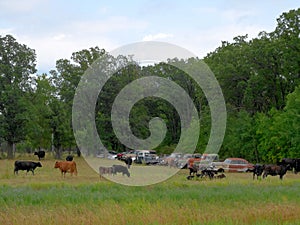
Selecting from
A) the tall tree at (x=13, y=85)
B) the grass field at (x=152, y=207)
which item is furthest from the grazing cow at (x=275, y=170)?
the tall tree at (x=13, y=85)

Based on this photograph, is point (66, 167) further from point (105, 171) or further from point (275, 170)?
point (275, 170)

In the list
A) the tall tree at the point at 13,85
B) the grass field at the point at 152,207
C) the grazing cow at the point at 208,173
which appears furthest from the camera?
the tall tree at the point at 13,85

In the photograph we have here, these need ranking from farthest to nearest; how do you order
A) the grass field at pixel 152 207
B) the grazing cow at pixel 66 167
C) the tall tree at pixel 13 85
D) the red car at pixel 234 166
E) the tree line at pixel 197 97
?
1. the tall tree at pixel 13 85
2. the tree line at pixel 197 97
3. the red car at pixel 234 166
4. the grazing cow at pixel 66 167
5. the grass field at pixel 152 207

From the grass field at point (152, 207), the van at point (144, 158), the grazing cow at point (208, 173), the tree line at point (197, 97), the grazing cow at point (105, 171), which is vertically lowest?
the grass field at point (152, 207)

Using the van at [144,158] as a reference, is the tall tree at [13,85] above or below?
above

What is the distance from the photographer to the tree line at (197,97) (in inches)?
1881

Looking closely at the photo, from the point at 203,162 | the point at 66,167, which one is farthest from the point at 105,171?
the point at 203,162

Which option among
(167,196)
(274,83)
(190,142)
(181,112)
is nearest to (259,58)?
(274,83)

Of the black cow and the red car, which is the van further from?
the black cow

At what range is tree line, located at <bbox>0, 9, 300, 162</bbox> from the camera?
4779 cm

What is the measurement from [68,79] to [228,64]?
28.3 meters

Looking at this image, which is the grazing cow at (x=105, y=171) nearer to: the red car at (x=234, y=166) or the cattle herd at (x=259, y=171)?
the cattle herd at (x=259, y=171)

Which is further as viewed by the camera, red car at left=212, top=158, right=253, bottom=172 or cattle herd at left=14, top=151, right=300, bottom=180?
red car at left=212, top=158, right=253, bottom=172

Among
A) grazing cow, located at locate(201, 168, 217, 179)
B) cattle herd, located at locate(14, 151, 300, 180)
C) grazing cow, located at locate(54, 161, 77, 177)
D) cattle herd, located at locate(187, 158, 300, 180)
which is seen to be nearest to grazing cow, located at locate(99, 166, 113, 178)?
cattle herd, located at locate(14, 151, 300, 180)
